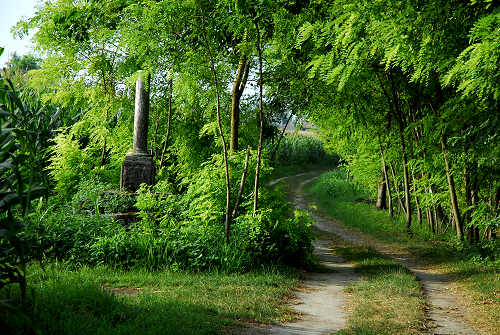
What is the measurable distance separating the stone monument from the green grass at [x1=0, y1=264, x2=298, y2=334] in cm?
368

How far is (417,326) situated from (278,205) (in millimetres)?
4389

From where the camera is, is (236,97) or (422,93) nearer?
(236,97)

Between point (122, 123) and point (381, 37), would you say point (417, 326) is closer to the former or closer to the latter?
point (381, 37)

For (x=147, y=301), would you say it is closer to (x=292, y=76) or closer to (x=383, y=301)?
(x=383, y=301)

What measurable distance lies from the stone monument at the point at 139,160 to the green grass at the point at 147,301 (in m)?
3.68

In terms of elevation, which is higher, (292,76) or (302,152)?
(302,152)

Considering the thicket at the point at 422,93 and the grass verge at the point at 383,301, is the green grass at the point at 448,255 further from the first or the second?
the grass verge at the point at 383,301

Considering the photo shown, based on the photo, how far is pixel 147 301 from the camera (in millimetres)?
5457

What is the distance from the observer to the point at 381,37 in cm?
566

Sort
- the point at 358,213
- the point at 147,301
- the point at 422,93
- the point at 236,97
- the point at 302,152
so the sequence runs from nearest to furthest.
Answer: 1. the point at 147,301
2. the point at 236,97
3. the point at 422,93
4. the point at 358,213
5. the point at 302,152

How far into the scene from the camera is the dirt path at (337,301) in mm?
5473

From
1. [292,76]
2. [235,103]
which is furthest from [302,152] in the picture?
[292,76]

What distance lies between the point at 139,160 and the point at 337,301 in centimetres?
631

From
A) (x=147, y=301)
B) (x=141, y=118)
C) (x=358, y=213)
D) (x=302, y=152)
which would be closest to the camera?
(x=147, y=301)
